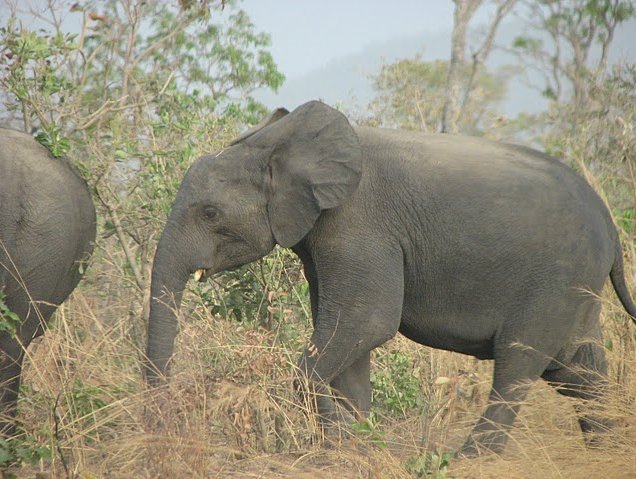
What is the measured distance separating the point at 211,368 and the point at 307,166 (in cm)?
109

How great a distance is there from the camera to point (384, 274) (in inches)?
220

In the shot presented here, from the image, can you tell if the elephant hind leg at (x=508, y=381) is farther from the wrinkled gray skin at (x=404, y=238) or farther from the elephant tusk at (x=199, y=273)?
the elephant tusk at (x=199, y=273)

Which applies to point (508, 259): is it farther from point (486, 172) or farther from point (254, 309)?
point (254, 309)

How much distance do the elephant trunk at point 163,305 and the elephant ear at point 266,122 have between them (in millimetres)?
660

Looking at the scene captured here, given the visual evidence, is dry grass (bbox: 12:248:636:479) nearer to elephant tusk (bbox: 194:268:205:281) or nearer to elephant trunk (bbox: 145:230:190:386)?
elephant trunk (bbox: 145:230:190:386)

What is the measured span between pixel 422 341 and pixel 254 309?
1.13 m

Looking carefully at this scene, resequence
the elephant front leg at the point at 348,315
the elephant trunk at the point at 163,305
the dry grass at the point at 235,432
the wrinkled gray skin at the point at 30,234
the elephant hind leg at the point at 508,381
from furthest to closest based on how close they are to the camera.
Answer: the wrinkled gray skin at the point at 30,234 < the elephant hind leg at the point at 508,381 < the elephant front leg at the point at 348,315 < the elephant trunk at the point at 163,305 < the dry grass at the point at 235,432

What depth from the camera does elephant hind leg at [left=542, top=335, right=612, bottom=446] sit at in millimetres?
5859

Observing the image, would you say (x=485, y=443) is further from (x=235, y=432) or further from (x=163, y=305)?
(x=163, y=305)

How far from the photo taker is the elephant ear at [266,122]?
5828 mm

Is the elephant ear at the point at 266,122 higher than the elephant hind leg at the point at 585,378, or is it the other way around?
the elephant ear at the point at 266,122

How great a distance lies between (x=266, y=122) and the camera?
5949 mm

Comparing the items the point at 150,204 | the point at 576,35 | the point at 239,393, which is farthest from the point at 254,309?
the point at 576,35

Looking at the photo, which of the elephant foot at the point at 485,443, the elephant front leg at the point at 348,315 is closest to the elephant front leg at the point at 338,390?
the elephant front leg at the point at 348,315
